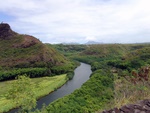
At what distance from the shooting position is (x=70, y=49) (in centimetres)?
15675

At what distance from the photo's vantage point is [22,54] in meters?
75.8

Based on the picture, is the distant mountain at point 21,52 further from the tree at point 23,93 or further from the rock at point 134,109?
the rock at point 134,109

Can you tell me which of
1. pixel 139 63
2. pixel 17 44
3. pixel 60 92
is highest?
pixel 17 44

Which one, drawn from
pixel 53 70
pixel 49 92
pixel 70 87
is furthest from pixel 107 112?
pixel 53 70

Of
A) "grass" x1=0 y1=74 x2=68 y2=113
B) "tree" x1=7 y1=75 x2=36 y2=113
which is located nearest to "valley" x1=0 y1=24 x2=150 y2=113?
"grass" x1=0 y1=74 x2=68 y2=113

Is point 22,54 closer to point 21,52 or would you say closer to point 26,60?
point 21,52

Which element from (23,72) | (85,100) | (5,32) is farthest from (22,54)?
(85,100)

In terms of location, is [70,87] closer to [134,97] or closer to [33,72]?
[33,72]

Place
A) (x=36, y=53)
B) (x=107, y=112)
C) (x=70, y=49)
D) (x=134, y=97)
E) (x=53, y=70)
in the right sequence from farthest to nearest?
1. (x=70, y=49)
2. (x=36, y=53)
3. (x=53, y=70)
4. (x=134, y=97)
5. (x=107, y=112)

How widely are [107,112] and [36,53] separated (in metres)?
70.5

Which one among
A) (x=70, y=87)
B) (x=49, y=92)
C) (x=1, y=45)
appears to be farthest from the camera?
(x=1, y=45)

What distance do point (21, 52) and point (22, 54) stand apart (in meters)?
2.00

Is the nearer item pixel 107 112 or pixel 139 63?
pixel 107 112

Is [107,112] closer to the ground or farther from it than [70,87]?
farther from it
